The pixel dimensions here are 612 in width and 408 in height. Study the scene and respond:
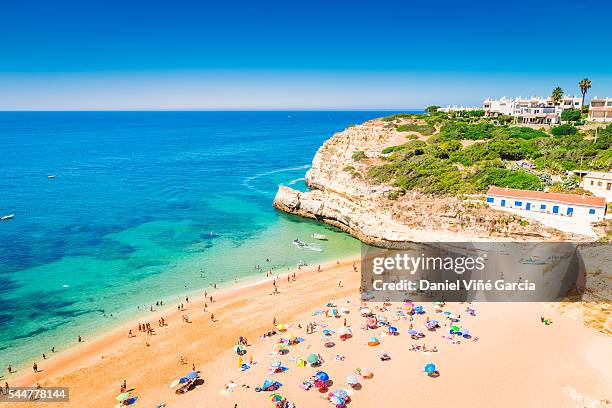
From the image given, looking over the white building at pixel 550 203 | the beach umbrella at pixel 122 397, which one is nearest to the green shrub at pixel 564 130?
the white building at pixel 550 203

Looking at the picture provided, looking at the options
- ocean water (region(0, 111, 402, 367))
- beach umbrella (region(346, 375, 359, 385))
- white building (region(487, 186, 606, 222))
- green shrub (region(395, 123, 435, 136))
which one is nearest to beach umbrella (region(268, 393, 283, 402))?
beach umbrella (region(346, 375, 359, 385))

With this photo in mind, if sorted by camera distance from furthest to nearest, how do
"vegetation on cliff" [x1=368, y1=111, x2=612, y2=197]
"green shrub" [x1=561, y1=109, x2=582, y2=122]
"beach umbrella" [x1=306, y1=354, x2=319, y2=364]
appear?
"green shrub" [x1=561, y1=109, x2=582, y2=122] < "vegetation on cliff" [x1=368, y1=111, x2=612, y2=197] < "beach umbrella" [x1=306, y1=354, x2=319, y2=364]

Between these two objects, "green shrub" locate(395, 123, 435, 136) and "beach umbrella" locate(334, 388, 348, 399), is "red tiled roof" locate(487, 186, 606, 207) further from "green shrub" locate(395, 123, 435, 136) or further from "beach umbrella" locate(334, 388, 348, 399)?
"green shrub" locate(395, 123, 435, 136)

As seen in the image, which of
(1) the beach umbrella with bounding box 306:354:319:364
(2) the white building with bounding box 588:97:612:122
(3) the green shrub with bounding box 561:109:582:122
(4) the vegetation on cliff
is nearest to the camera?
(1) the beach umbrella with bounding box 306:354:319:364

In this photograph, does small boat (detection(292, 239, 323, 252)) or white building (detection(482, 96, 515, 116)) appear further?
white building (detection(482, 96, 515, 116))

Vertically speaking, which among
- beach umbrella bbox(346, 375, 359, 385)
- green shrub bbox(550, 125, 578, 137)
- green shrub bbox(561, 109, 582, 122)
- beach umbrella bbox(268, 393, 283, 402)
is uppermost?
green shrub bbox(561, 109, 582, 122)

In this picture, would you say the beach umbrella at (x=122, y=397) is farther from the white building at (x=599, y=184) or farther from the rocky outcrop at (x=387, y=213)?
the white building at (x=599, y=184)

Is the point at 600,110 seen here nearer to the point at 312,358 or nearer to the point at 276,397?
the point at 312,358
